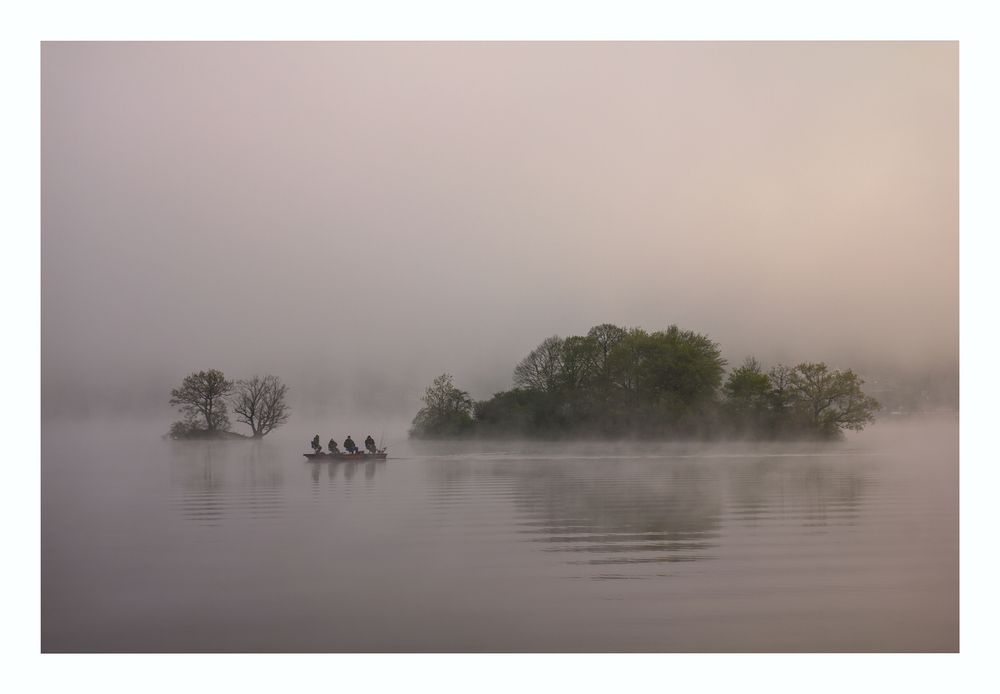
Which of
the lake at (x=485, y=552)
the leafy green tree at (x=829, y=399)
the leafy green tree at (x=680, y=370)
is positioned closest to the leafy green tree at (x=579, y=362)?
the leafy green tree at (x=680, y=370)

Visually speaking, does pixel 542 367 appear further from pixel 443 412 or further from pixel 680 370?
pixel 680 370

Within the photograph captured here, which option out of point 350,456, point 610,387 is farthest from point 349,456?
point 610,387

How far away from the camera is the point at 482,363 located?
8727 mm

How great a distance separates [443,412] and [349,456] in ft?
4.07

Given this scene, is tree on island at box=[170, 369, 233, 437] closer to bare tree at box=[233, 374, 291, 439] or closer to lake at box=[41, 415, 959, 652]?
bare tree at box=[233, 374, 291, 439]

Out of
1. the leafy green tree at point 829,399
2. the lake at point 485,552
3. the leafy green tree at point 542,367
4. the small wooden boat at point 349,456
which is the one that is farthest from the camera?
the small wooden boat at point 349,456

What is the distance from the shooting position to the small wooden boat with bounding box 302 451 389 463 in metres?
9.48

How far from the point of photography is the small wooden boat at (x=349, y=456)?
9.48m

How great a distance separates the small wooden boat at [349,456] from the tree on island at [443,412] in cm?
57

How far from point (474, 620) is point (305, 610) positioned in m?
0.90

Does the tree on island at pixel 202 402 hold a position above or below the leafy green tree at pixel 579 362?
below

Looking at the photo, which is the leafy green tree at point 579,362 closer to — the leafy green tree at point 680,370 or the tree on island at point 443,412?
the leafy green tree at point 680,370

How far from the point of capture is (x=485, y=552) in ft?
17.7

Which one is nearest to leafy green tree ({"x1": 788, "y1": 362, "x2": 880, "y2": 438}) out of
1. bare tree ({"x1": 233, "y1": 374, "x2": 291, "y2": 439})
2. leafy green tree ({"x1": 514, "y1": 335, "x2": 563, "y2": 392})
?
leafy green tree ({"x1": 514, "y1": 335, "x2": 563, "y2": 392})
